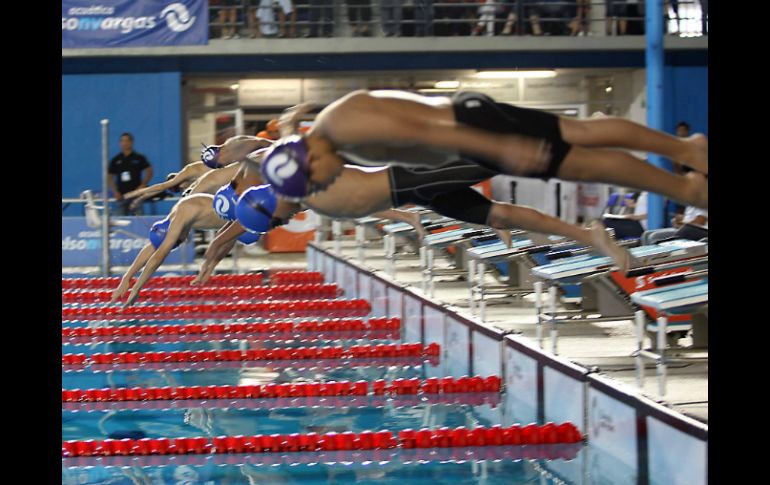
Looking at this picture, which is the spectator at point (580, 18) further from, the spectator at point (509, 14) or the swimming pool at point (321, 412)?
the swimming pool at point (321, 412)

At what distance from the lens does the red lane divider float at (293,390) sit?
24.9ft

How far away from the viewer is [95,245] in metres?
15.5

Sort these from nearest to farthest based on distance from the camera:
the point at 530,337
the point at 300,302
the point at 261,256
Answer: the point at 530,337
the point at 300,302
the point at 261,256

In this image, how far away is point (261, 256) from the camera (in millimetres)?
17141

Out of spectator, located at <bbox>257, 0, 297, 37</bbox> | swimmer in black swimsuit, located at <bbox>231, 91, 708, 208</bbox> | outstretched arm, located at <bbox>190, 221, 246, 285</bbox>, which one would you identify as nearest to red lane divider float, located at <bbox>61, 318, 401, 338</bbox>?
outstretched arm, located at <bbox>190, 221, 246, 285</bbox>

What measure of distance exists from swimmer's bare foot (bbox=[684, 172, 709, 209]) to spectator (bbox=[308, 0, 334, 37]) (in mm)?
12997

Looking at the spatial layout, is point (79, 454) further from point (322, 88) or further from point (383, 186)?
point (322, 88)

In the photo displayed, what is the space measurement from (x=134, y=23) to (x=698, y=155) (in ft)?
43.2

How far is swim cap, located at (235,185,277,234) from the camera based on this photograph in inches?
214

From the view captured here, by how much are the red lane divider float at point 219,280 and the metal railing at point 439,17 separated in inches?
162

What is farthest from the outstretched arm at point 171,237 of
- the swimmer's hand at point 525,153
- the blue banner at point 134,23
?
the blue banner at point 134,23

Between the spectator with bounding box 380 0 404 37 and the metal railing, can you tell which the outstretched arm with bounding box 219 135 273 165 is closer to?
the metal railing
